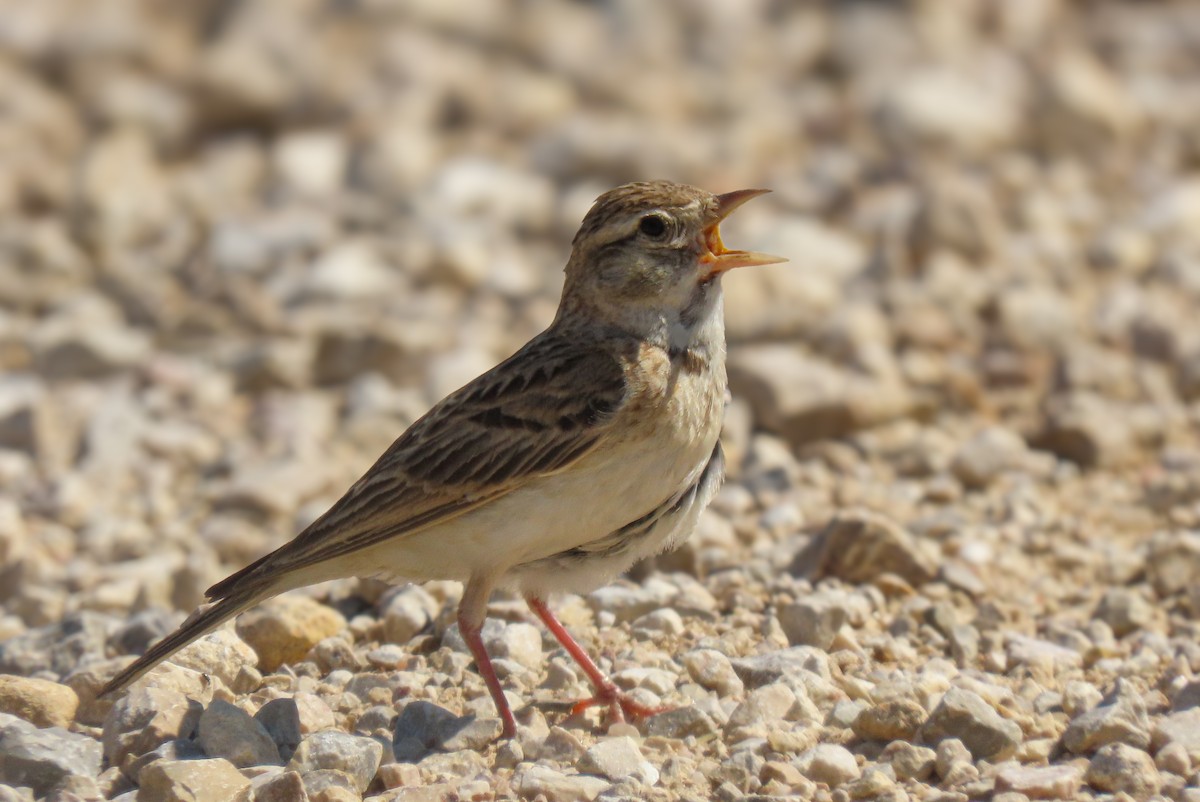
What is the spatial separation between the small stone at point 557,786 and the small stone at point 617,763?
63 millimetres

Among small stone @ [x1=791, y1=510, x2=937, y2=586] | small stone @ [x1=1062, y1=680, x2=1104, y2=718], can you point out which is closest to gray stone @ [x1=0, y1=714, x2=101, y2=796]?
small stone @ [x1=791, y1=510, x2=937, y2=586]

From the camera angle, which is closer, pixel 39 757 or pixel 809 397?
pixel 39 757

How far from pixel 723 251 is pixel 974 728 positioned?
82.0 inches

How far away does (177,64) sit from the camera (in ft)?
48.9

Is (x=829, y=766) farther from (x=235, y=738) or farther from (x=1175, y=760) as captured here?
(x=235, y=738)

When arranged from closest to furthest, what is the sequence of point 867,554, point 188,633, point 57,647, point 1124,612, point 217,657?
point 188,633
point 217,657
point 57,647
point 1124,612
point 867,554

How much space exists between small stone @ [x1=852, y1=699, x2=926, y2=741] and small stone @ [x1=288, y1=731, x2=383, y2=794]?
164cm

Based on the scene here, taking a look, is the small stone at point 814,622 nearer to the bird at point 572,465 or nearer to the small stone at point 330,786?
the bird at point 572,465

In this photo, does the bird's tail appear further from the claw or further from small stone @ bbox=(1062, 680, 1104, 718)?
small stone @ bbox=(1062, 680, 1104, 718)

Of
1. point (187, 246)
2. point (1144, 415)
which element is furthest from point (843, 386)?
point (187, 246)

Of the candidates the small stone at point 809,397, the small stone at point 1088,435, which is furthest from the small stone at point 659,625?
the small stone at point 1088,435

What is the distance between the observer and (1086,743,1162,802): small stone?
5.21 meters

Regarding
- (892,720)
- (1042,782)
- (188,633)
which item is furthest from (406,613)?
(1042,782)

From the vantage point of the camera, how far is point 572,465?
6035 mm
